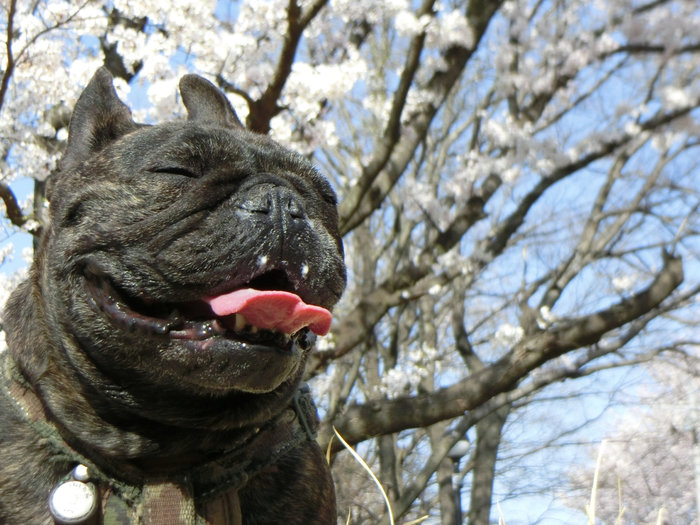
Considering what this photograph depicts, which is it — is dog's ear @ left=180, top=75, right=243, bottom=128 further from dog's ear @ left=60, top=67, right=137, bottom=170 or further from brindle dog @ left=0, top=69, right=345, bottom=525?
brindle dog @ left=0, top=69, right=345, bottom=525

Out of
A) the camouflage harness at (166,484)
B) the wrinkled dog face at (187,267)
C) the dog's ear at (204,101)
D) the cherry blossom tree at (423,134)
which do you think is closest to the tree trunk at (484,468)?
the cherry blossom tree at (423,134)

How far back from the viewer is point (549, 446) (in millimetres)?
18000

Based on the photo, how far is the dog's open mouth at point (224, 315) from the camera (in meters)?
2.01

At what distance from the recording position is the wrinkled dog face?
82.0 inches

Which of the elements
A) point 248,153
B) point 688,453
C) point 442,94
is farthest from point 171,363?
point 688,453

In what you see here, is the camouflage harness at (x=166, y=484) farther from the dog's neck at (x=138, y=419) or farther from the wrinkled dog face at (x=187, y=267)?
the wrinkled dog face at (x=187, y=267)

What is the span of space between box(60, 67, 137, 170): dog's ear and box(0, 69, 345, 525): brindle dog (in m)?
0.13

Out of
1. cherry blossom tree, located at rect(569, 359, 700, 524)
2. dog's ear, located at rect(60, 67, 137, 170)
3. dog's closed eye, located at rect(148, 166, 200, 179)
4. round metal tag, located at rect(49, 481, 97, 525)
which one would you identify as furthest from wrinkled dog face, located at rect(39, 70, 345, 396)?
cherry blossom tree, located at rect(569, 359, 700, 524)

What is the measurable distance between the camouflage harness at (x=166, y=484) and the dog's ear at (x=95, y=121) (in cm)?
76

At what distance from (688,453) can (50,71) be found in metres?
19.7

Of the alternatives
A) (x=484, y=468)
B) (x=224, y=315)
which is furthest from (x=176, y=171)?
(x=484, y=468)

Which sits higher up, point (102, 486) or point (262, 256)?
point (262, 256)

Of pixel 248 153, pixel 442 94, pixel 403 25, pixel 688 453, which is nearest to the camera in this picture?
pixel 248 153

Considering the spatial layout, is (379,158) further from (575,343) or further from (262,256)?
(262,256)
